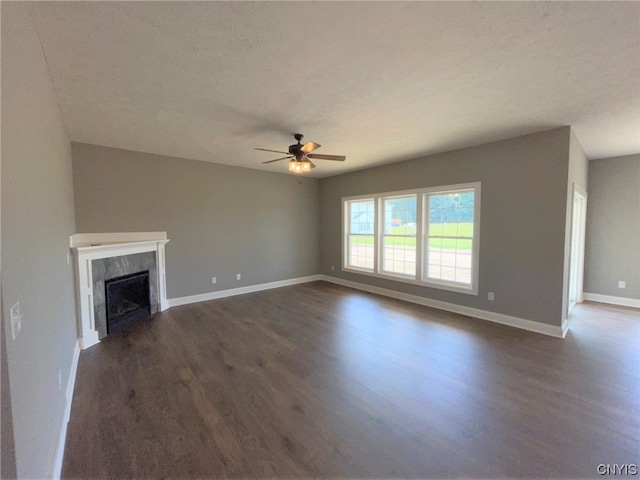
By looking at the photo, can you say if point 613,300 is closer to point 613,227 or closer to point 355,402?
point 613,227

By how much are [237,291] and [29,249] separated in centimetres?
449

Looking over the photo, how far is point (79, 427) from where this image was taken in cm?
198

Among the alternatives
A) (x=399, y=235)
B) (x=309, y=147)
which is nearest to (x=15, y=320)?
(x=309, y=147)

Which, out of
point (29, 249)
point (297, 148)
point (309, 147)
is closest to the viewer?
point (29, 249)

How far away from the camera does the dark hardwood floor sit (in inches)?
66.4

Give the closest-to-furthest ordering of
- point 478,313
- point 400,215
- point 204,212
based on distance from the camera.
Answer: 1. point 478,313
2. point 204,212
3. point 400,215

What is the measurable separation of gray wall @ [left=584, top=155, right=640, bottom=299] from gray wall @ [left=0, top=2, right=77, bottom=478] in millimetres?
7484

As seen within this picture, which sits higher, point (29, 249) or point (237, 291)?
point (29, 249)

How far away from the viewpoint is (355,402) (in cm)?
224

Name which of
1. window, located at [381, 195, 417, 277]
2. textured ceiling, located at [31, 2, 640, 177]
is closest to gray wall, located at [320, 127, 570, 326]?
textured ceiling, located at [31, 2, 640, 177]

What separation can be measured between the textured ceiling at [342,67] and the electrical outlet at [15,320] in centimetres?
164

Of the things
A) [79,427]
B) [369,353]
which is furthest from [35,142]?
[369,353]

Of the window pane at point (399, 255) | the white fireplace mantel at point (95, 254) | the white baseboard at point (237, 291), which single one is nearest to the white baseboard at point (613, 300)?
the window pane at point (399, 255)

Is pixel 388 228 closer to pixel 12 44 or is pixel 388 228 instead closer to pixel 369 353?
pixel 369 353
